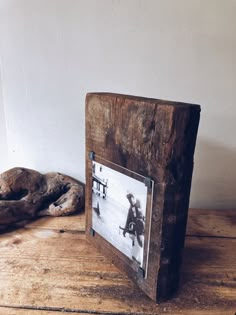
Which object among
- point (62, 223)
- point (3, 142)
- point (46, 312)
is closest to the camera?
point (46, 312)

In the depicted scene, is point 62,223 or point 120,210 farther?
point 62,223

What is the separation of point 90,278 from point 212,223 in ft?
1.25

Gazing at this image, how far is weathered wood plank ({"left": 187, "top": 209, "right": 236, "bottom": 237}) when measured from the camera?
706 mm

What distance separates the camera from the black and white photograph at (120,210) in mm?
504

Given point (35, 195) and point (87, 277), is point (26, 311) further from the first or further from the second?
point (35, 195)

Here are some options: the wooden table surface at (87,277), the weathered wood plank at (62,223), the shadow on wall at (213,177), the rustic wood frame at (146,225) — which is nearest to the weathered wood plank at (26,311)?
the wooden table surface at (87,277)

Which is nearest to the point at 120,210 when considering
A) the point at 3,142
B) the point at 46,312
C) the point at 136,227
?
the point at 136,227

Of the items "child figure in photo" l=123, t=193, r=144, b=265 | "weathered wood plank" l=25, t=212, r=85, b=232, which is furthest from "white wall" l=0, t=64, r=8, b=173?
"child figure in photo" l=123, t=193, r=144, b=265

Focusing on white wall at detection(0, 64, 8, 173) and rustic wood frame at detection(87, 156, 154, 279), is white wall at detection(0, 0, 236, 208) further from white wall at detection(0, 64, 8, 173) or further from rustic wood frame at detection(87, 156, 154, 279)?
rustic wood frame at detection(87, 156, 154, 279)

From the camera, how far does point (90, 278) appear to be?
1.72 feet

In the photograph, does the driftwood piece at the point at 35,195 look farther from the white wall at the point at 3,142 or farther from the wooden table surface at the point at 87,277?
the white wall at the point at 3,142

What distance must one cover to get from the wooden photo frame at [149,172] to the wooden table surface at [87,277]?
0.11 ft

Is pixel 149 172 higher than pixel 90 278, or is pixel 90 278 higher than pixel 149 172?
pixel 149 172

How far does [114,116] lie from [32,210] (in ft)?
1.22
